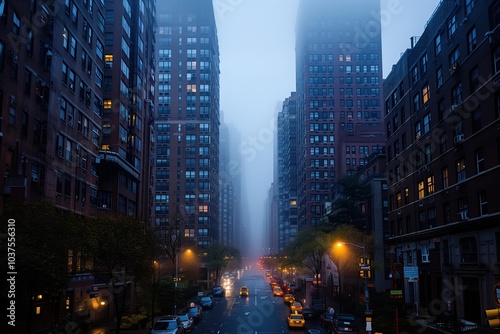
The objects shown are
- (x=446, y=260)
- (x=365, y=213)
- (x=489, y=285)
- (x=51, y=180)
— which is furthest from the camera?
(x=365, y=213)

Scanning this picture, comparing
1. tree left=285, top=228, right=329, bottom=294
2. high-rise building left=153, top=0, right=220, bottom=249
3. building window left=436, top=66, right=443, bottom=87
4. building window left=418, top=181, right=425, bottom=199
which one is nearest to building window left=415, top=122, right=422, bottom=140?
building window left=418, top=181, right=425, bottom=199

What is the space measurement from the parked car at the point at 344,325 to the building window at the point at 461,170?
14072 mm

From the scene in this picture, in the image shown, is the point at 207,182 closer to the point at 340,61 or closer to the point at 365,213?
the point at 340,61

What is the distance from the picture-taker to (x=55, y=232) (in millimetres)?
29188

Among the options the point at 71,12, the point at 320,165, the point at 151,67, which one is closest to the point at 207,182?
the point at 320,165

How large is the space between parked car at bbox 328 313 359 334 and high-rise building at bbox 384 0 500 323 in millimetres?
5939

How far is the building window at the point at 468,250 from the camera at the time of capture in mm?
40406

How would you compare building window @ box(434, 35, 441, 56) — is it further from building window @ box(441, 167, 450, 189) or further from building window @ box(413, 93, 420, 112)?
building window @ box(441, 167, 450, 189)

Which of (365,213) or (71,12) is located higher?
(71,12)

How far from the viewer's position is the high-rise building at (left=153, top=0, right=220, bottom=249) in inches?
6038

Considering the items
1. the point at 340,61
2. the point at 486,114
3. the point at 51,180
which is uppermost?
the point at 340,61

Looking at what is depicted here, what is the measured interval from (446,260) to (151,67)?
51.7m

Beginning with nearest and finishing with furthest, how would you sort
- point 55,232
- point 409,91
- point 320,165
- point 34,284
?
point 34,284, point 55,232, point 409,91, point 320,165

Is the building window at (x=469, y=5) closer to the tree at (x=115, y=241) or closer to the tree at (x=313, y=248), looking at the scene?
the tree at (x=115, y=241)
